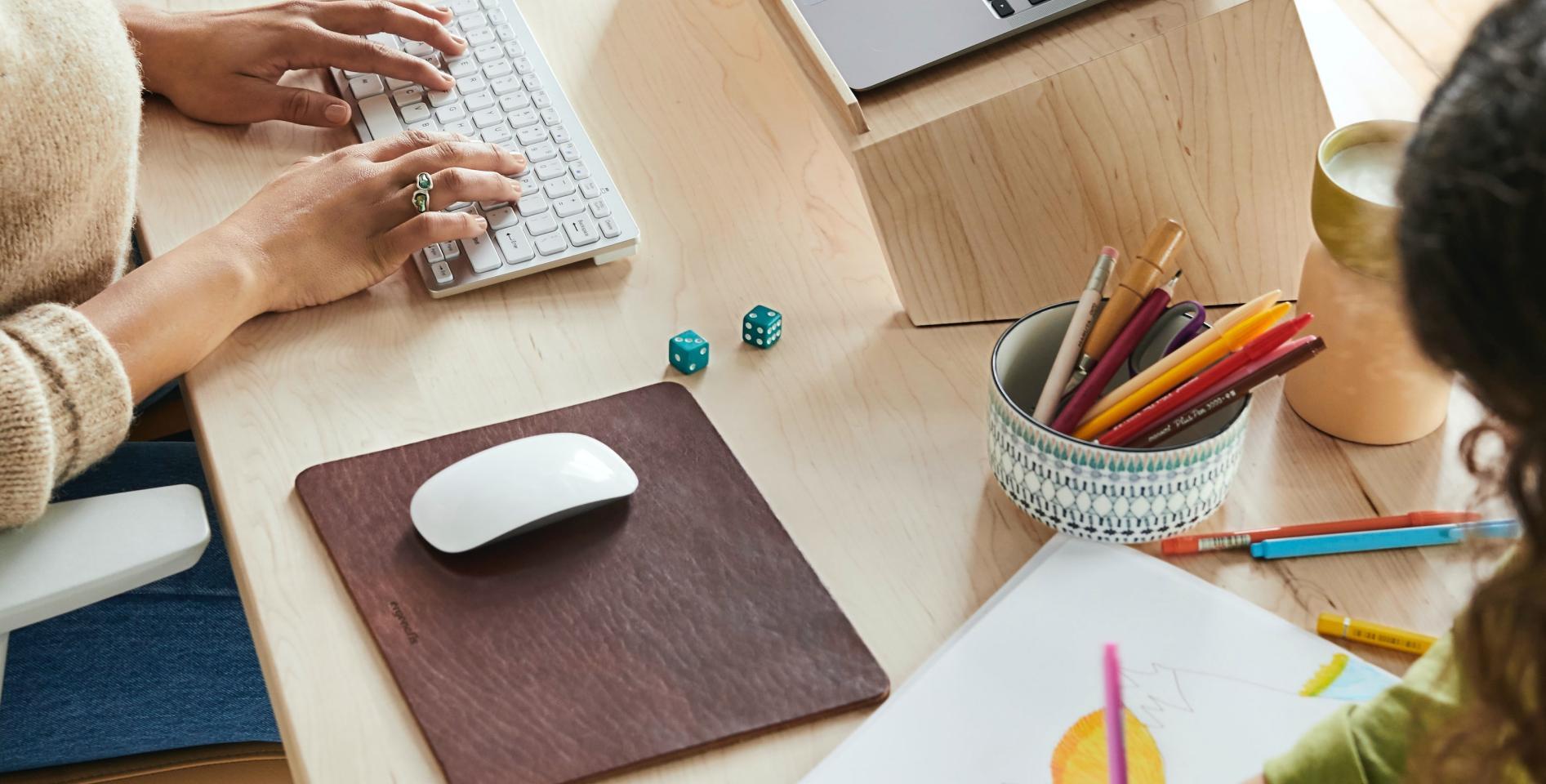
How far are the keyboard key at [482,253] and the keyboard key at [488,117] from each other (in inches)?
4.7

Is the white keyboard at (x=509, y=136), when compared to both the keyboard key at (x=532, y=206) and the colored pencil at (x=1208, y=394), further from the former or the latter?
the colored pencil at (x=1208, y=394)

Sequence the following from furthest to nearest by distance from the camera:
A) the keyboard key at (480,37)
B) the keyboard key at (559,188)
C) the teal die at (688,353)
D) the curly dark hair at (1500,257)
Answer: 1. the keyboard key at (480,37)
2. the keyboard key at (559,188)
3. the teal die at (688,353)
4. the curly dark hair at (1500,257)

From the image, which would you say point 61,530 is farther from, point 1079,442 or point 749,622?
point 1079,442

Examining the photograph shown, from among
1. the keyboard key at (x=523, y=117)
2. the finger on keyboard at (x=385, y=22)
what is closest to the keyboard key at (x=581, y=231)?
the keyboard key at (x=523, y=117)

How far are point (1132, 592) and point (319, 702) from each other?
384mm

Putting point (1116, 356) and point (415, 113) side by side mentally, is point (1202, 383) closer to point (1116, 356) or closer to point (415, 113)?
point (1116, 356)

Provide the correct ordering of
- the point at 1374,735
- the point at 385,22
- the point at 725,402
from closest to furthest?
the point at 1374,735 → the point at 725,402 → the point at 385,22

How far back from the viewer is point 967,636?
0.62m

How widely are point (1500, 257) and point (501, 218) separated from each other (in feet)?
2.09

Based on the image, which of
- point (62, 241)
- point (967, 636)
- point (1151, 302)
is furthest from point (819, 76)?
point (62, 241)

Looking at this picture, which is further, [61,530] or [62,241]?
[62,241]

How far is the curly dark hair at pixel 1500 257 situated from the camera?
328 millimetres

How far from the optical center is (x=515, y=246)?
837mm

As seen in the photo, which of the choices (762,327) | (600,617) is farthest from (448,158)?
(600,617)
